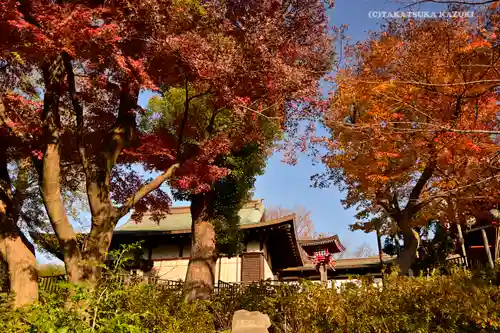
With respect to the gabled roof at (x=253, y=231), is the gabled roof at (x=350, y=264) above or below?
below

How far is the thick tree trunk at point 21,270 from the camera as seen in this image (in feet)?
22.8

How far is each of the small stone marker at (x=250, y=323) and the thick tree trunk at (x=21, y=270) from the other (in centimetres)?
370

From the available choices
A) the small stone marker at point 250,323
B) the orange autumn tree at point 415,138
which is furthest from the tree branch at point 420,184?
the small stone marker at point 250,323

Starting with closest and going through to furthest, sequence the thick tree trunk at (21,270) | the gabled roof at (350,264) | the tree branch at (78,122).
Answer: the thick tree trunk at (21,270) < the tree branch at (78,122) < the gabled roof at (350,264)

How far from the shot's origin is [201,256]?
12.3m

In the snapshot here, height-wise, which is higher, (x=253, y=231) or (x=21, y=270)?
(x=253, y=231)

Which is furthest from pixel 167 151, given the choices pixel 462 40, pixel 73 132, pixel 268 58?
pixel 462 40

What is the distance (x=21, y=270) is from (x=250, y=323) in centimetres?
439

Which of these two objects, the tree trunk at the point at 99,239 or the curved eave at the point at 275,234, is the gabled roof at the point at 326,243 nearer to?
the curved eave at the point at 275,234

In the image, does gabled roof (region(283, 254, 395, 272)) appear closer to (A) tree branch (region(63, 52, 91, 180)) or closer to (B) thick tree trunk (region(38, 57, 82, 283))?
(A) tree branch (region(63, 52, 91, 180))

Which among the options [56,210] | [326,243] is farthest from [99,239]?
[326,243]

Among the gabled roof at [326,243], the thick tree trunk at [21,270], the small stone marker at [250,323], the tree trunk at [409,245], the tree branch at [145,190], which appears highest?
the gabled roof at [326,243]

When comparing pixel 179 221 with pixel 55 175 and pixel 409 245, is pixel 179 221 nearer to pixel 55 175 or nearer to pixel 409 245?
pixel 409 245

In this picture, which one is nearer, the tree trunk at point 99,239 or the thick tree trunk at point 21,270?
the tree trunk at point 99,239
